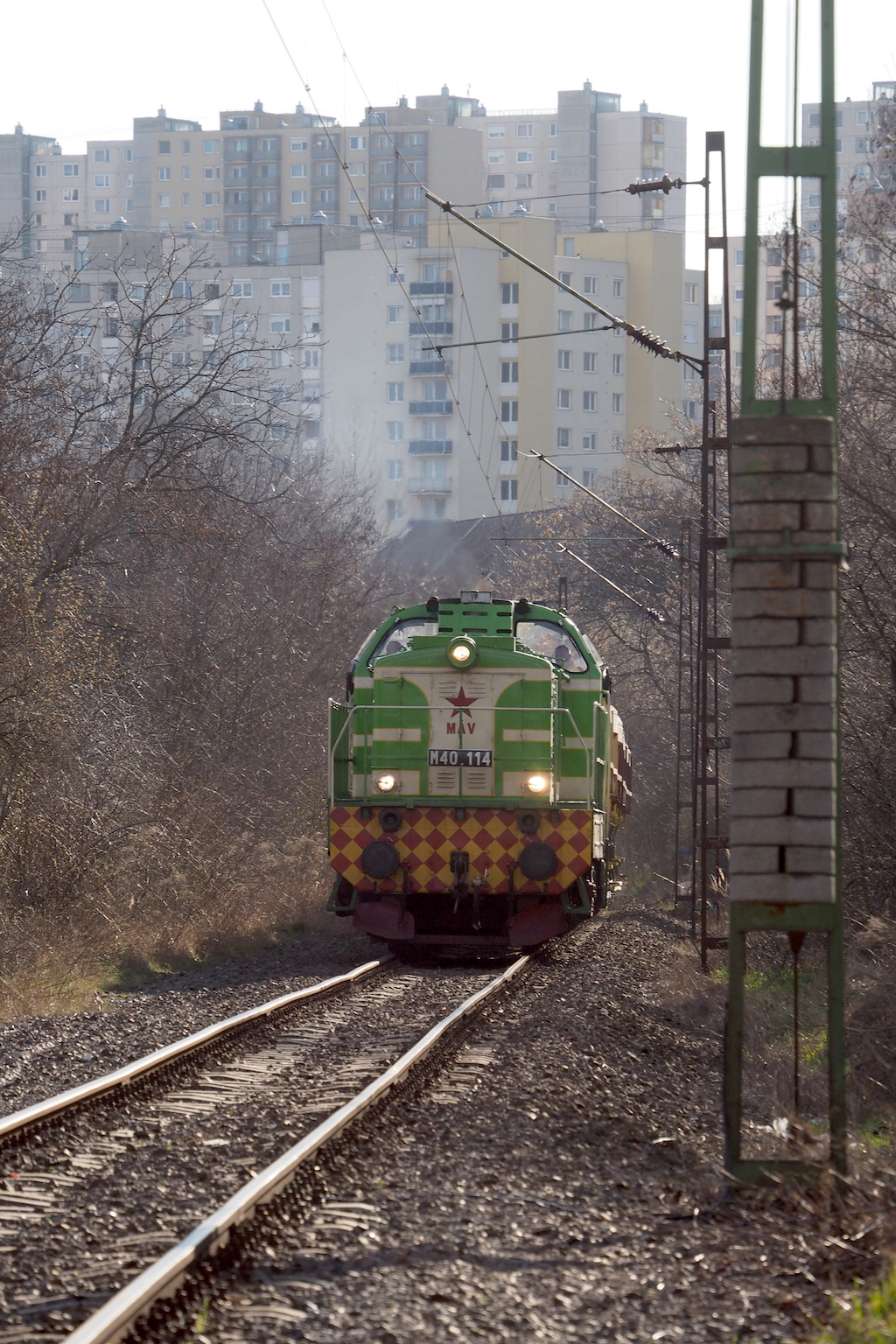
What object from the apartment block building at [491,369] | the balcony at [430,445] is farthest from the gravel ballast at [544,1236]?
the balcony at [430,445]

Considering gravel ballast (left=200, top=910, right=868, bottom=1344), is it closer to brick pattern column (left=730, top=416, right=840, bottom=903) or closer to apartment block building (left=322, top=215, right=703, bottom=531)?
brick pattern column (left=730, top=416, right=840, bottom=903)

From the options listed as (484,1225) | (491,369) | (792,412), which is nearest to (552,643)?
(792,412)

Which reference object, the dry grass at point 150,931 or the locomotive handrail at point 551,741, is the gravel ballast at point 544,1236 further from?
the locomotive handrail at point 551,741

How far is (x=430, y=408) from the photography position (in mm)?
85000

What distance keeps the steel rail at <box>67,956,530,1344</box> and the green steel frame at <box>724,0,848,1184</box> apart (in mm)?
1812

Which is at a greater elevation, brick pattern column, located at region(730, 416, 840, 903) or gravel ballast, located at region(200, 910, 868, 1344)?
brick pattern column, located at region(730, 416, 840, 903)

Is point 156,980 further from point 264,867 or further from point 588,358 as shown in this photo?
point 588,358

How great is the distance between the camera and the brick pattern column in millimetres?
6344

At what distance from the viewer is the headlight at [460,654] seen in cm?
1411

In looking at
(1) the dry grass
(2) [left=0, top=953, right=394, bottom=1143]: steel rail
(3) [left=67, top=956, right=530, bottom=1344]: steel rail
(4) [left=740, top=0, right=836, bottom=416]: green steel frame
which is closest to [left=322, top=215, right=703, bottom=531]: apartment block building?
(1) the dry grass

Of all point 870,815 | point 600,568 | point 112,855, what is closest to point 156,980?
point 112,855

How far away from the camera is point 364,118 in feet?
379

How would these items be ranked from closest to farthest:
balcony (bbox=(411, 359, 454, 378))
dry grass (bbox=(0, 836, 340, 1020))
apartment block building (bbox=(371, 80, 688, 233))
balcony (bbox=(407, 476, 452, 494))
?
1. dry grass (bbox=(0, 836, 340, 1020))
2. balcony (bbox=(411, 359, 454, 378))
3. balcony (bbox=(407, 476, 452, 494))
4. apartment block building (bbox=(371, 80, 688, 233))

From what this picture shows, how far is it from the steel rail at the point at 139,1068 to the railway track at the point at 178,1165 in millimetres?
12
